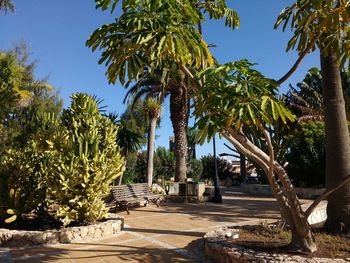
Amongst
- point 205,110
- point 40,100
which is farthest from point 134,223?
point 40,100

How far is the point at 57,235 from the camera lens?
307 inches

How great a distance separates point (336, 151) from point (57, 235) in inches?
258

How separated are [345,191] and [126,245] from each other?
490 cm

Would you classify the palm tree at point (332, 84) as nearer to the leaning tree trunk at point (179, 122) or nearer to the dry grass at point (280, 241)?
the dry grass at point (280, 241)

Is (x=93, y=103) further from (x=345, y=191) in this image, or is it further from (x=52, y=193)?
(x=345, y=191)

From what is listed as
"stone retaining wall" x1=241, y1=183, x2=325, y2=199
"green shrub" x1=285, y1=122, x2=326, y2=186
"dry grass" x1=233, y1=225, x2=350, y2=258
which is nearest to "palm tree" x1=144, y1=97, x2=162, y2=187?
"stone retaining wall" x1=241, y1=183, x2=325, y2=199

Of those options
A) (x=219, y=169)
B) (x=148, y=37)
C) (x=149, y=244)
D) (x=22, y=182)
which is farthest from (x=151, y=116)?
(x=219, y=169)

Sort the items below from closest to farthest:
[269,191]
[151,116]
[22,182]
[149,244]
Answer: [149,244]
[22,182]
[151,116]
[269,191]

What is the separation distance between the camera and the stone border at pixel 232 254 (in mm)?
5004

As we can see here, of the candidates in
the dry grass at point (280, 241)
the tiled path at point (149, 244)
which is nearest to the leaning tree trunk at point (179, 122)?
the tiled path at point (149, 244)

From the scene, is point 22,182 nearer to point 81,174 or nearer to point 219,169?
point 81,174

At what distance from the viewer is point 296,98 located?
24.6 meters

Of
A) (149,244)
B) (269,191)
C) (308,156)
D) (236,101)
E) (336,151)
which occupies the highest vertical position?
(308,156)

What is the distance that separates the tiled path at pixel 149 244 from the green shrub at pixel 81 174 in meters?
0.94
